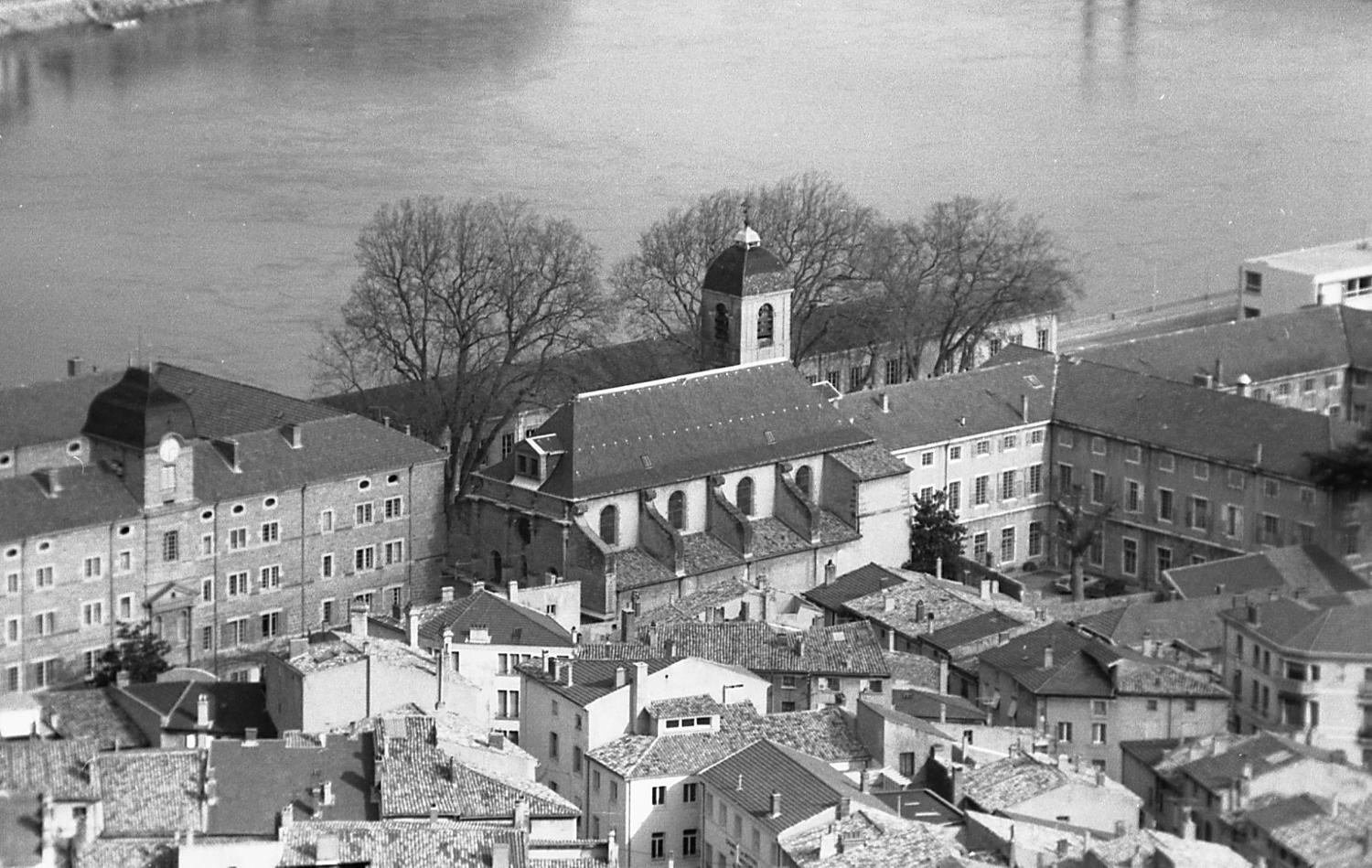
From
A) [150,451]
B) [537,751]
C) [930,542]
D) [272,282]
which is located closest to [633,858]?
[537,751]

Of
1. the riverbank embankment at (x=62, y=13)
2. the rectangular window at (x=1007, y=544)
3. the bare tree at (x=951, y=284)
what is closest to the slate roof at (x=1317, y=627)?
the rectangular window at (x=1007, y=544)

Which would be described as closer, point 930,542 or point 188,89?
point 930,542

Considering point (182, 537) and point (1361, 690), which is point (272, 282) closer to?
point (182, 537)

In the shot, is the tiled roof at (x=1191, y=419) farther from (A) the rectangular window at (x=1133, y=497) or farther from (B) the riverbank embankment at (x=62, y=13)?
(B) the riverbank embankment at (x=62, y=13)

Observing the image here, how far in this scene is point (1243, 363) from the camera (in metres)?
64.8

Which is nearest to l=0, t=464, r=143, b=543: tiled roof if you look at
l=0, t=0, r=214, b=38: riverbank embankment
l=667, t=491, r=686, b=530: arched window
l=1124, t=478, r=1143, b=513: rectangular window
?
l=667, t=491, r=686, b=530: arched window

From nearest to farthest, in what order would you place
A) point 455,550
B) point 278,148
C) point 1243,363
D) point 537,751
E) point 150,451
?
point 537,751, point 150,451, point 455,550, point 1243,363, point 278,148

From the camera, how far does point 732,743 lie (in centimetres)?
4294

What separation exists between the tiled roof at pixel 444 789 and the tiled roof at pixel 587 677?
310 cm

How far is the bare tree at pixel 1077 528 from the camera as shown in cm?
5816

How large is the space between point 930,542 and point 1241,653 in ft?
39.1

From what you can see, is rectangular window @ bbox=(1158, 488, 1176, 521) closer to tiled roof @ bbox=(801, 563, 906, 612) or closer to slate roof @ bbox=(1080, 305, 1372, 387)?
slate roof @ bbox=(1080, 305, 1372, 387)

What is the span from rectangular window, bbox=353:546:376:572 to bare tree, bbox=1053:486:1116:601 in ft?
35.9

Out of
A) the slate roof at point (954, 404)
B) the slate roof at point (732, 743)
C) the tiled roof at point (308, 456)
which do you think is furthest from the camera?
the slate roof at point (954, 404)
